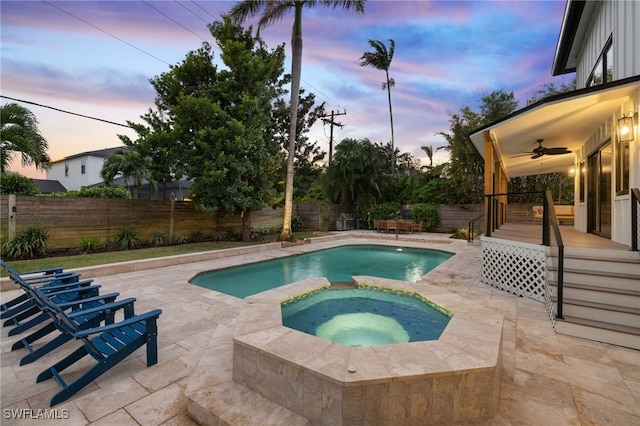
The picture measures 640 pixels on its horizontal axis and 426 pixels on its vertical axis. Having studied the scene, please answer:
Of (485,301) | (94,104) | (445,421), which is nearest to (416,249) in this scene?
(485,301)

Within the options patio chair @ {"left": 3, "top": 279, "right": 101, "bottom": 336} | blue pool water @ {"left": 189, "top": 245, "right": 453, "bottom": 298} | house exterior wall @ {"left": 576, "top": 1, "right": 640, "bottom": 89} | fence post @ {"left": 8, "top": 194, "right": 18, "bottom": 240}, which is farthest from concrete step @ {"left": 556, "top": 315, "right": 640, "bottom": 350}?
fence post @ {"left": 8, "top": 194, "right": 18, "bottom": 240}

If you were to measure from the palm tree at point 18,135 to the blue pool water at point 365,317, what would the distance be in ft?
32.4

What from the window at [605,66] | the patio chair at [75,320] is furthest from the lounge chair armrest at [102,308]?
the window at [605,66]

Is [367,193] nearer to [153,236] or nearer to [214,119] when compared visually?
[214,119]

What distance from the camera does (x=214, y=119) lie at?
32.1ft

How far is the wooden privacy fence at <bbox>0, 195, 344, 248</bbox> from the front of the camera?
734 cm

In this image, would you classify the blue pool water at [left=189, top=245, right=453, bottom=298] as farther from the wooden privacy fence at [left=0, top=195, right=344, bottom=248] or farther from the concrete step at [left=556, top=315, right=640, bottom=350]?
the wooden privacy fence at [left=0, top=195, right=344, bottom=248]

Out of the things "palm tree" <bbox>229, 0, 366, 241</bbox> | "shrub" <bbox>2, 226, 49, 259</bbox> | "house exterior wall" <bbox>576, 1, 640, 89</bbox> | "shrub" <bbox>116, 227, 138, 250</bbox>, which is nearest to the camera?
"house exterior wall" <bbox>576, 1, 640, 89</bbox>

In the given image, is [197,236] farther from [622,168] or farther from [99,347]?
[622,168]

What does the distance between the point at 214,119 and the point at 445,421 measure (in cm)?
1031

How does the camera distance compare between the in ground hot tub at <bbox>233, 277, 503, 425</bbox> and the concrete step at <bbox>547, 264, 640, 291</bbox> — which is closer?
the in ground hot tub at <bbox>233, 277, 503, 425</bbox>

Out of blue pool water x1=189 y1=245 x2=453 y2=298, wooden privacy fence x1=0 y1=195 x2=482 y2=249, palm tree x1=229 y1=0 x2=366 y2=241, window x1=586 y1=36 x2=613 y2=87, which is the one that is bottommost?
blue pool water x1=189 y1=245 x2=453 y2=298

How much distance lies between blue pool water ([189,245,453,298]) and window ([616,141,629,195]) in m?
Answer: 4.37

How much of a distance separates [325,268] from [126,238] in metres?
6.69
